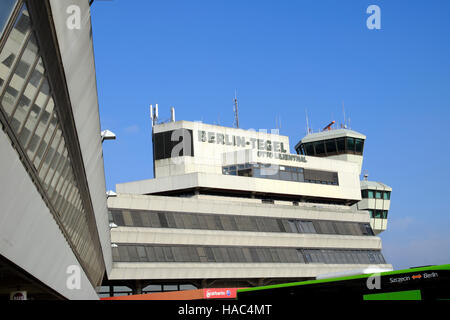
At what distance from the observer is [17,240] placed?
837 cm

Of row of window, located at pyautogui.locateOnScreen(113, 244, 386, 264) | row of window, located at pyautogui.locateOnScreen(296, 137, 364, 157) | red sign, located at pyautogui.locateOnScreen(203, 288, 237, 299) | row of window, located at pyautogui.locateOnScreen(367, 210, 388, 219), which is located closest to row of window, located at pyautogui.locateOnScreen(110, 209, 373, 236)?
row of window, located at pyautogui.locateOnScreen(113, 244, 386, 264)

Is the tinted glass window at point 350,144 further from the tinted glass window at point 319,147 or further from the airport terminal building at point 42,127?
the airport terminal building at point 42,127

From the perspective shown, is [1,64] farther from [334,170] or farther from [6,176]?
[334,170]

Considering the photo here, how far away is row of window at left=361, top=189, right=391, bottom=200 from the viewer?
8750 cm

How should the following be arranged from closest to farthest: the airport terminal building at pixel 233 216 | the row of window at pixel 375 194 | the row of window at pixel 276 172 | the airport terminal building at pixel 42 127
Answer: the airport terminal building at pixel 42 127
the airport terminal building at pixel 233 216
the row of window at pixel 276 172
the row of window at pixel 375 194

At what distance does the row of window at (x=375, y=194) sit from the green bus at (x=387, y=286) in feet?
222

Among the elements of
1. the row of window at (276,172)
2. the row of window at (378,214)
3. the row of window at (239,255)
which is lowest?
the row of window at (239,255)

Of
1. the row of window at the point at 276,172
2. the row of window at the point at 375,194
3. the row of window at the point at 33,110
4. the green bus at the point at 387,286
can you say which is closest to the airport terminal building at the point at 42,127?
the row of window at the point at 33,110

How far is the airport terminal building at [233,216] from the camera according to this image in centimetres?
5131

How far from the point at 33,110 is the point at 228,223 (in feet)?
164

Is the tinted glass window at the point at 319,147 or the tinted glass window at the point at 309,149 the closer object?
the tinted glass window at the point at 319,147

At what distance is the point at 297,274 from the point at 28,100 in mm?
54448

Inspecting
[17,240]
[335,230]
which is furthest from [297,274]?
[17,240]
